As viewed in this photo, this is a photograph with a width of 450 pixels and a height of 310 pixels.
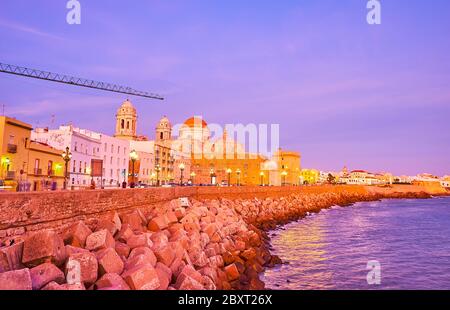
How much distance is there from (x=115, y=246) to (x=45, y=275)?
3508 millimetres

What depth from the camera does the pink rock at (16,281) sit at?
811cm

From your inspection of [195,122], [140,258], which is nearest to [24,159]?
[140,258]

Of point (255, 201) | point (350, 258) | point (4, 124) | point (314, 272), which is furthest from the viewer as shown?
point (255, 201)

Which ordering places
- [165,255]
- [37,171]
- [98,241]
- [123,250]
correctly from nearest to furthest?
[98,241] → [123,250] → [165,255] → [37,171]

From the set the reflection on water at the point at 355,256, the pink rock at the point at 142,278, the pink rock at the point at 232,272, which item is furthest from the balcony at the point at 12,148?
the pink rock at the point at 142,278

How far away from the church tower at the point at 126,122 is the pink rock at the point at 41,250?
3033 inches

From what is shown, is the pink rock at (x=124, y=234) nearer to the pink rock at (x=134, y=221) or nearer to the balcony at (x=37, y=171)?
the pink rock at (x=134, y=221)

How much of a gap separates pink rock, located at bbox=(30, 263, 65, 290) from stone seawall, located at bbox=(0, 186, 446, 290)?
0.05 ft

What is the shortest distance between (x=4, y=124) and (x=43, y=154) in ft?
23.9

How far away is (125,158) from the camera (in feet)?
194

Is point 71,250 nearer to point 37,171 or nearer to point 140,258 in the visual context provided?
point 140,258
